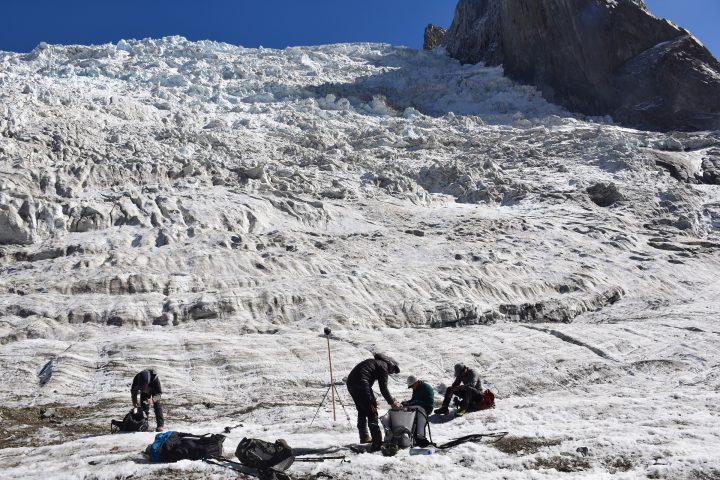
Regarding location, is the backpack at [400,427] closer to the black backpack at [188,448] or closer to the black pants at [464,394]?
the black backpack at [188,448]

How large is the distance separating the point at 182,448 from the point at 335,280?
12146mm

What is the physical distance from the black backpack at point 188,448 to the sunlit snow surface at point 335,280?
34 cm

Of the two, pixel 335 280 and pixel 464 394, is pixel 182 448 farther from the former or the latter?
pixel 335 280

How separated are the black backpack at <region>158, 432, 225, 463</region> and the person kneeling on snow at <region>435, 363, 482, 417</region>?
468 centimetres

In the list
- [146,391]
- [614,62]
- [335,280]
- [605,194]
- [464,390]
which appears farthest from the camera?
[614,62]

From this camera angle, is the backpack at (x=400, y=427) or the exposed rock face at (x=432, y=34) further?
the exposed rock face at (x=432, y=34)

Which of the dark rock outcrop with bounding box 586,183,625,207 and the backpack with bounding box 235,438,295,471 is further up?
the dark rock outcrop with bounding box 586,183,625,207

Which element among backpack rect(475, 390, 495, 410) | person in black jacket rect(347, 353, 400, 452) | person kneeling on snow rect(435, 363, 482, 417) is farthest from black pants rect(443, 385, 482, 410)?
person in black jacket rect(347, 353, 400, 452)

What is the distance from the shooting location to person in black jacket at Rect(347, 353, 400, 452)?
8492 mm

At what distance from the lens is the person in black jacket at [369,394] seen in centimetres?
849

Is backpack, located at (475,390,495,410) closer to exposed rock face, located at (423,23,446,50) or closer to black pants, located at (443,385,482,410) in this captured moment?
black pants, located at (443,385,482,410)

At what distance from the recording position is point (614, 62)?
59.1m

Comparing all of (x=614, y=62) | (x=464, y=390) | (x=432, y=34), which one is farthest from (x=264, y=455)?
(x=432, y=34)

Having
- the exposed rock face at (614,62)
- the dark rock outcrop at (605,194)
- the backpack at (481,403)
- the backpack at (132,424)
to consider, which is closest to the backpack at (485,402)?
the backpack at (481,403)
